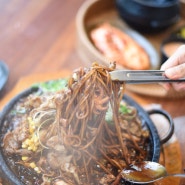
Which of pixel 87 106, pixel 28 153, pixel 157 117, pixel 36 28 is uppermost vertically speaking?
pixel 36 28

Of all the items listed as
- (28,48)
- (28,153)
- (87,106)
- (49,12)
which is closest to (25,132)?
(28,153)

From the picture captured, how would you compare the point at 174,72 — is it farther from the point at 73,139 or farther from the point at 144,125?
the point at 73,139

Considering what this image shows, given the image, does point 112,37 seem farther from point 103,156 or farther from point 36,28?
point 103,156

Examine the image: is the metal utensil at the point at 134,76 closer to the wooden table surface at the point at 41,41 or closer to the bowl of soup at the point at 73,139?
the bowl of soup at the point at 73,139

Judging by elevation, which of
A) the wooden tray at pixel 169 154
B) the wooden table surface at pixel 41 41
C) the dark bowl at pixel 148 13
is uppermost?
the dark bowl at pixel 148 13

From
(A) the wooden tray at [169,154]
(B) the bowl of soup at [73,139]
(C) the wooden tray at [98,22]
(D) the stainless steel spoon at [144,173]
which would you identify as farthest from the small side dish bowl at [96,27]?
(D) the stainless steel spoon at [144,173]

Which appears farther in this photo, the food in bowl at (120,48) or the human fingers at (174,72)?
the food in bowl at (120,48)
